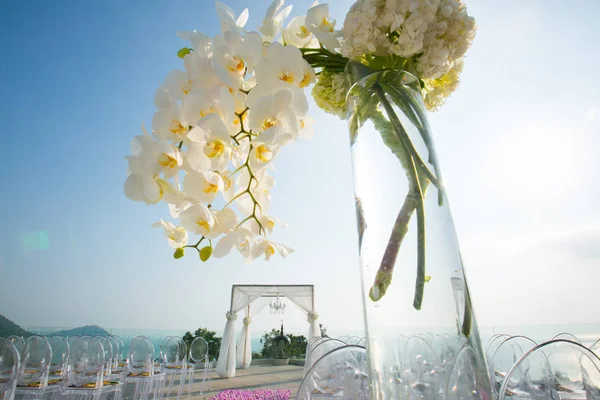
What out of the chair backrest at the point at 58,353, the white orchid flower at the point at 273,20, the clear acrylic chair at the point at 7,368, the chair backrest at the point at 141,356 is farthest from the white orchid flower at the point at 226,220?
the chair backrest at the point at 58,353

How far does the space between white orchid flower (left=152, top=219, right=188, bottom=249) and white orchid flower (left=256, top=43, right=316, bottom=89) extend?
0.28 metres

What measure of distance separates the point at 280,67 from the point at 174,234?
325 millimetres

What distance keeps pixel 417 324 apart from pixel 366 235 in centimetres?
16

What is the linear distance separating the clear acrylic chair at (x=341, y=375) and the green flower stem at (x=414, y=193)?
0.48 m

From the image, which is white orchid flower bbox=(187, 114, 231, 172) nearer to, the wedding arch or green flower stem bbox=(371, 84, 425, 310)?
green flower stem bbox=(371, 84, 425, 310)

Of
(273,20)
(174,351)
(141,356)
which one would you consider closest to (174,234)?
(273,20)

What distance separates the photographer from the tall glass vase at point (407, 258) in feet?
1.38

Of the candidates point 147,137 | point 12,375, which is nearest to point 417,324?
point 147,137

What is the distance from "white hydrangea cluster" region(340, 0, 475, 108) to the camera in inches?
21.0

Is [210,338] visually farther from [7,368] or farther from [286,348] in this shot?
[7,368]

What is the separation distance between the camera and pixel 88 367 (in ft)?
11.5

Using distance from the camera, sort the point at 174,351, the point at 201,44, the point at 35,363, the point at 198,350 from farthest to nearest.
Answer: the point at 198,350 < the point at 174,351 < the point at 35,363 < the point at 201,44

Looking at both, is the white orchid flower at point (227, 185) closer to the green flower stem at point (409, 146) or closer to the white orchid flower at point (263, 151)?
the white orchid flower at point (263, 151)

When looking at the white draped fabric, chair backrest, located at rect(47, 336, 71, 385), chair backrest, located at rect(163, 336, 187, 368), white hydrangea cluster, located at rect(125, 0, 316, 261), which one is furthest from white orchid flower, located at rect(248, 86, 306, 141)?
the white draped fabric
